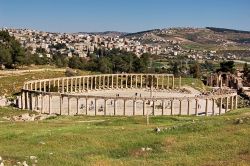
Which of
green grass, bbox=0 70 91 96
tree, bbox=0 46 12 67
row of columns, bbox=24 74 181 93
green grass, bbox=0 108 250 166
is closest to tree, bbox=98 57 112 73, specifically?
row of columns, bbox=24 74 181 93

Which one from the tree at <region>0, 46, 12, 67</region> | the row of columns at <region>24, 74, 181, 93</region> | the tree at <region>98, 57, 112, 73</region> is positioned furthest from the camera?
the tree at <region>98, 57, 112, 73</region>

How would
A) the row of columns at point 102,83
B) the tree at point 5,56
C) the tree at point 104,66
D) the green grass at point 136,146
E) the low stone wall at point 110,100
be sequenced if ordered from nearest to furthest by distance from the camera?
the green grass at point 136,146 → the low stone wall at point 110,100 → the row of columns at point 102,83 → the tree at point 5,56 → the tree at point 104,66

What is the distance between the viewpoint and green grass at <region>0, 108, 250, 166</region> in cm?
3384

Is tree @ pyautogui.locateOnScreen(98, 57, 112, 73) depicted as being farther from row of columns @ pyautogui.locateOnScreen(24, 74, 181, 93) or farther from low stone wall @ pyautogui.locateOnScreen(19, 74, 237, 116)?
low stone wall @ pyautogui.locateOnScreen(19, 74, 237, 116)

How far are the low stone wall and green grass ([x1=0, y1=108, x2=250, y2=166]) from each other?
27346 millimetres

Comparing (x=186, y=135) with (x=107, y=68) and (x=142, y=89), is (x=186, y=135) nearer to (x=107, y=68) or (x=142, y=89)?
(x=142, y=89)

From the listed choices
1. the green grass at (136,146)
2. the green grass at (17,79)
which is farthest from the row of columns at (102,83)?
the green grass at (136,146)

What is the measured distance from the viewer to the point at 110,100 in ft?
398

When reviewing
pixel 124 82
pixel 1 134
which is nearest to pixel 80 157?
pixel 1 134

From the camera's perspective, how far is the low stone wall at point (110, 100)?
101 metres

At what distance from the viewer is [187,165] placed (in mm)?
32781

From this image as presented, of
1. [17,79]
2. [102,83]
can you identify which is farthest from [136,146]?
[102,83]

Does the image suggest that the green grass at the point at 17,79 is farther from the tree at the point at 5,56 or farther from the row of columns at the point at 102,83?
the tree at the point at 5,56

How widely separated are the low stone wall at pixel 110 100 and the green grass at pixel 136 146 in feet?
89.7
